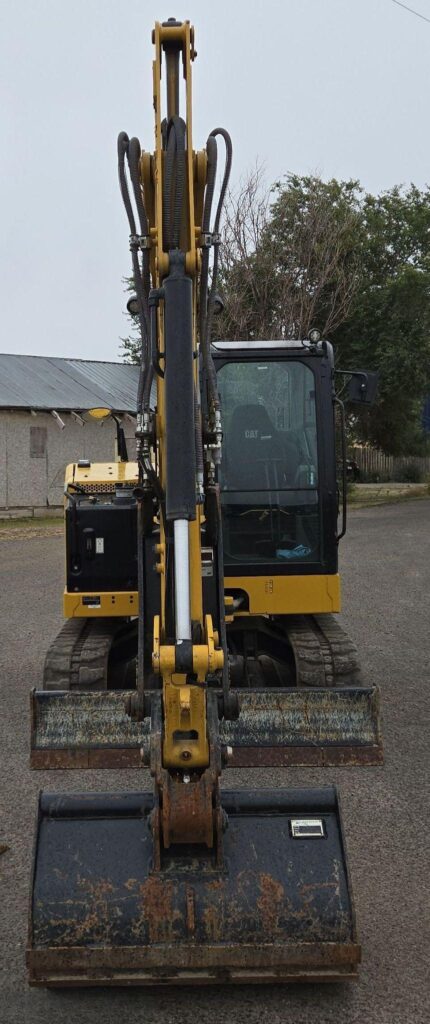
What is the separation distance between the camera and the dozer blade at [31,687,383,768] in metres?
5.24

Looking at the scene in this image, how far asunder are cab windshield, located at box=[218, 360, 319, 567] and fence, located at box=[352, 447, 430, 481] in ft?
124

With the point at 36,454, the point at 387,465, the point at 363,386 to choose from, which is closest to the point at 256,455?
the point at 363,386

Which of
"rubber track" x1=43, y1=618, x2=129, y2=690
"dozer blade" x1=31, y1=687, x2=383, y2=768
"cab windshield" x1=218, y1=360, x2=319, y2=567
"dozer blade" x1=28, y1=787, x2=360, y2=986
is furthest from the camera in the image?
"cab windshield" x1=218, y1=360, x2=319, y2=567

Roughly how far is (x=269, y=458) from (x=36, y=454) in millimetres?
20747

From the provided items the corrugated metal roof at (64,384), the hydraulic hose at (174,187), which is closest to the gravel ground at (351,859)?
the hydraulic hose at (174,187)

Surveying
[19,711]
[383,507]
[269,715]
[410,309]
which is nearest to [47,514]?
[383,507]

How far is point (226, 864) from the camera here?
3.49 meters

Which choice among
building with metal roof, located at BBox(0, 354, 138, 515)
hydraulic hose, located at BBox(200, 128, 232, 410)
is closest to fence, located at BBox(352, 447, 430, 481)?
building with metal roof, located at BBox(0, 354, 138, 515)

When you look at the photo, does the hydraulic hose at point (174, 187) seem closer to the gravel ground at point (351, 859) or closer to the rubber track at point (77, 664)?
the gravel ground at point (351, 859)

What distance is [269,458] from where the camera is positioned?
23.0 ft

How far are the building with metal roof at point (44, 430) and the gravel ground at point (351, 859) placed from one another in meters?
15.5

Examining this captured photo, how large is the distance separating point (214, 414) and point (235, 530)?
9.34 ft

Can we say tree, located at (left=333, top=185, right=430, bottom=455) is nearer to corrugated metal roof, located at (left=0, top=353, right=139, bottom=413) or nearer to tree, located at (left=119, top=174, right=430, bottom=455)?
tree, located at (left=119, top=174, right=430, bottom=455)

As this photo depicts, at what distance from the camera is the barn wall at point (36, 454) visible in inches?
1041
